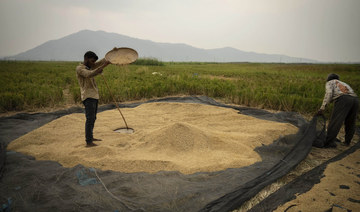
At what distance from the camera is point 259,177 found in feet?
6.69

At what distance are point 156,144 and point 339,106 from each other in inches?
107

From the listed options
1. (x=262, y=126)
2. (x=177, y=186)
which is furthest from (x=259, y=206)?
(x=262, y=126)

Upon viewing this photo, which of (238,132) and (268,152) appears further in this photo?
(238,132)

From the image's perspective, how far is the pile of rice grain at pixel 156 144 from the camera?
2.38 m

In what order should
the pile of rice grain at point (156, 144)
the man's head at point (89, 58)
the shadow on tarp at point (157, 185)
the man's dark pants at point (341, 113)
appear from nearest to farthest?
the shadow on tarp at point (157, 185) < the pile of rice grain at point (156, 144) < the man's head at point (89, 58) < the man's dark pants at point (341, 113)

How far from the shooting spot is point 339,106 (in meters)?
3.04

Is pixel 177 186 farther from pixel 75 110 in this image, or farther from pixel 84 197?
pixel 75 110

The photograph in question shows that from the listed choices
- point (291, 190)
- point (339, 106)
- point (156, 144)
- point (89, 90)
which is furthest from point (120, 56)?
point (339, 106)

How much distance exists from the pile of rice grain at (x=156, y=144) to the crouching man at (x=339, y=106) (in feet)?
1.86

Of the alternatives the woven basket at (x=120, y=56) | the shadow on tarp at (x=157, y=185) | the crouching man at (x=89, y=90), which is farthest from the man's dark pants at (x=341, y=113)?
the crouching man at (x=89, y=90)

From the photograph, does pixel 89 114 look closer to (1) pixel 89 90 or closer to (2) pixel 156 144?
(1) pixel 89 90

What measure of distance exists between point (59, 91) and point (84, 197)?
472cm

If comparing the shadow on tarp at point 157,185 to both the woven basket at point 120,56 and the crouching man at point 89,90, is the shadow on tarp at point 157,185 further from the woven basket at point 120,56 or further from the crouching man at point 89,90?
the woven basket at point 120,56

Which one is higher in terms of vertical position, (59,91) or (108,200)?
(59,91)
